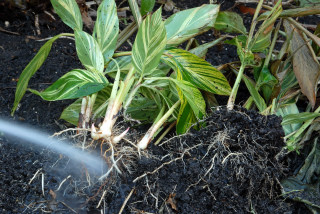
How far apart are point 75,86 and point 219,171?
44 centimetres

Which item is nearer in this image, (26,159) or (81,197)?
(81,197)

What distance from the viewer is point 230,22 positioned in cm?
136

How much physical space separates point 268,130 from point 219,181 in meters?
0.21

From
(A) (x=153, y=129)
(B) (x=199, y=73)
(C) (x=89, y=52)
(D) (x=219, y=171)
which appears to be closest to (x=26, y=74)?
(C) (x=89, y=52)

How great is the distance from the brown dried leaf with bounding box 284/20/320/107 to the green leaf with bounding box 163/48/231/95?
23 centimetres

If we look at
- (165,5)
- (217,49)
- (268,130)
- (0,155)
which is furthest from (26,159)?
(165,5)

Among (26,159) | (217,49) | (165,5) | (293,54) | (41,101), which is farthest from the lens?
(165,5)

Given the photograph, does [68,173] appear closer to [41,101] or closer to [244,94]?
[41,101]

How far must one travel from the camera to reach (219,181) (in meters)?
1.03

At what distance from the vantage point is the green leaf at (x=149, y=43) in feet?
3.30

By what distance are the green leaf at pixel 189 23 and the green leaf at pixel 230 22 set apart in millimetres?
106

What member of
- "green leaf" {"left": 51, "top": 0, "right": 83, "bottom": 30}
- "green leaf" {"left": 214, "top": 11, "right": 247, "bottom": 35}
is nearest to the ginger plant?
"green leaf" {"left": 51, "top": 0, "right": 83, "bottom": 30}

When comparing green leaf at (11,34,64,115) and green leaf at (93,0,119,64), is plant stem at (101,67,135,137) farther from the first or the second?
green leaf at (11,34,64,115)

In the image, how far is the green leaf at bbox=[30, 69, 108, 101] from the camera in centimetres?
102
